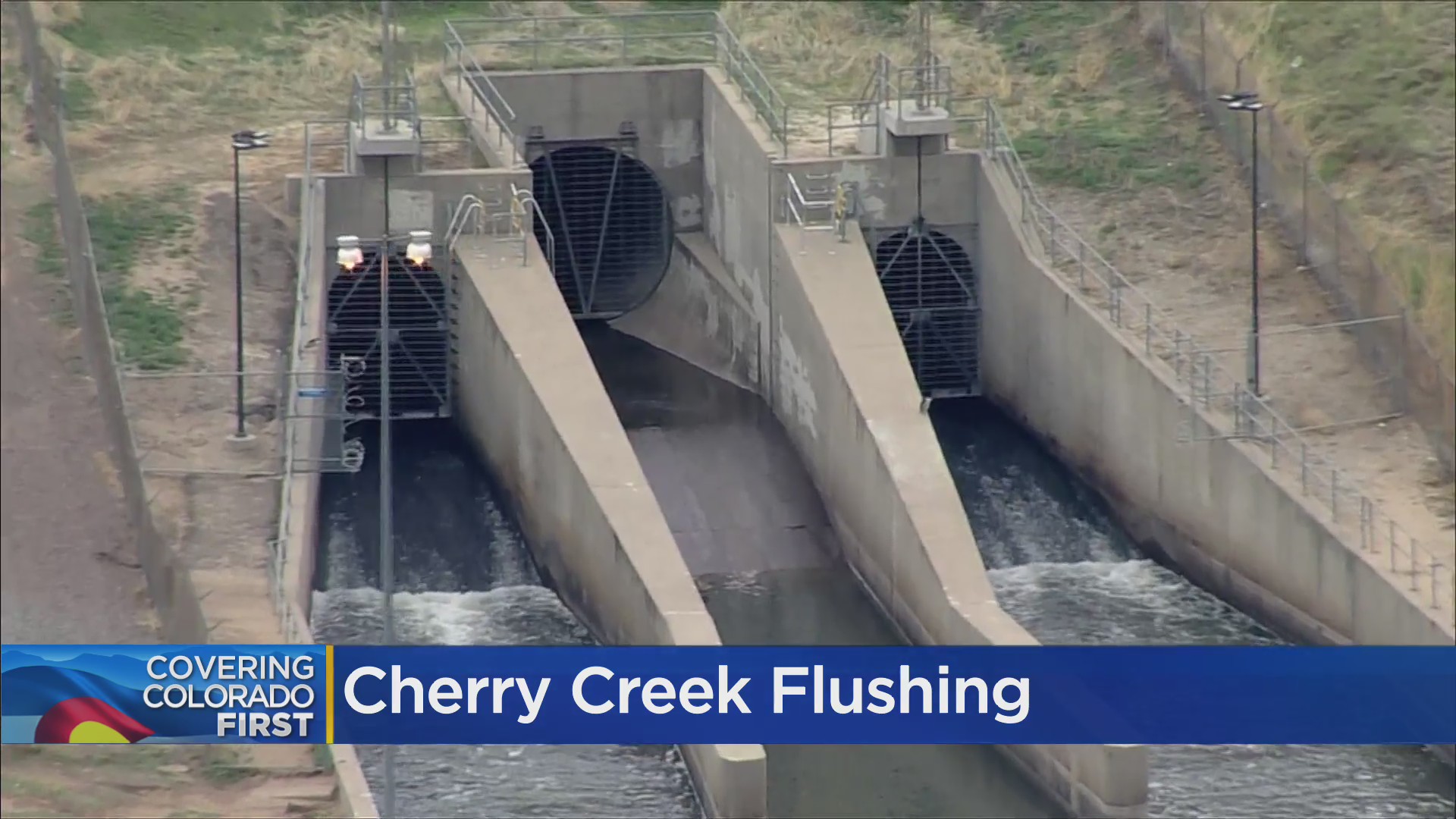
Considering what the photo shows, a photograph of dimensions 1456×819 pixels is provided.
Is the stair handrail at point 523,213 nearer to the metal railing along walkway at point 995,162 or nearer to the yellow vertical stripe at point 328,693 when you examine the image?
the metal railing along walkway at point 995,162

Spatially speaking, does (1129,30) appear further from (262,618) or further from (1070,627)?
(262,618)

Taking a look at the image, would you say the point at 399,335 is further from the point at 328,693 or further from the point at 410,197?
the point at 328,693

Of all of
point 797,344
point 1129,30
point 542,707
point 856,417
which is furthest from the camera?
point 1129,30

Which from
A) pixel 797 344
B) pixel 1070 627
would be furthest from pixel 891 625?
pixel 797 344

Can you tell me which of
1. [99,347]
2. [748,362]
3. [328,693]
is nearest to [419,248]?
[328,693]

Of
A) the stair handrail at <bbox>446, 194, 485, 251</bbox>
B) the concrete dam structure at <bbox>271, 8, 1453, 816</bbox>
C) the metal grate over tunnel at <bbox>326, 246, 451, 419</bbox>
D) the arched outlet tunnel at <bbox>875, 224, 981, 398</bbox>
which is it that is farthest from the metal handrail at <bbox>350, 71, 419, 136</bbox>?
the arched outlet tunnel at <bbox>875, 224, 981, 398</bbox>

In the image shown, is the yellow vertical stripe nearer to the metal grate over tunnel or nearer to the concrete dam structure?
the concrete dam structure
